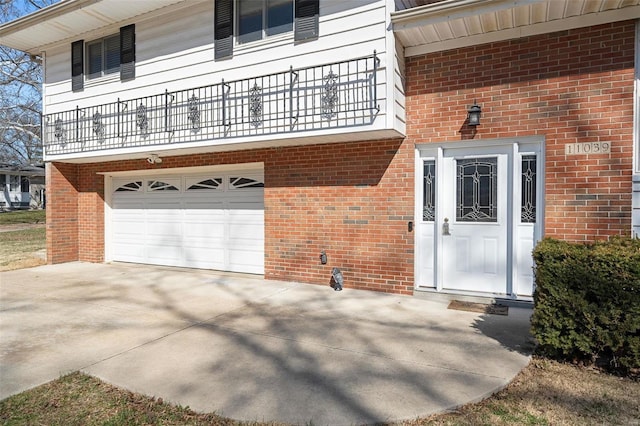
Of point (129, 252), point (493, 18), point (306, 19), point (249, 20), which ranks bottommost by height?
point (129, 252)

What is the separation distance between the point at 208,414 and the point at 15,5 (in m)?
21.6

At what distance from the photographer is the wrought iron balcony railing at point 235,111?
5883 mm

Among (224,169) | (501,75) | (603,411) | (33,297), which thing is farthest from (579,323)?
(33,297)

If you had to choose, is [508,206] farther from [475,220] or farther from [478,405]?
[478,405]

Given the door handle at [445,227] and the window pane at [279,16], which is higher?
the window pane at [279,16]

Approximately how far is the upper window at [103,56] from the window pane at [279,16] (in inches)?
150

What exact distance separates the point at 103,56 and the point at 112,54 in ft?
0.87

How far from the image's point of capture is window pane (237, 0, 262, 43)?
6840mm

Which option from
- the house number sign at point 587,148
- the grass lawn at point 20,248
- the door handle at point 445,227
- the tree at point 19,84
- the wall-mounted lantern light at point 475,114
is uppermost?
the tree at point 19,84

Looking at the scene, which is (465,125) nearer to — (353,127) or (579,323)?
(353,127)

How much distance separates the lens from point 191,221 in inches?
338

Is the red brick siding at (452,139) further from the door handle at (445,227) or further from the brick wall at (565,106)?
the door handle at (445,227)

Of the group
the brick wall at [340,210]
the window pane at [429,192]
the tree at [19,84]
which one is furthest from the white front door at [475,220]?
the tree at [19,84]

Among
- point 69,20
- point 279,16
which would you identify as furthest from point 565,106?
point 69,20
